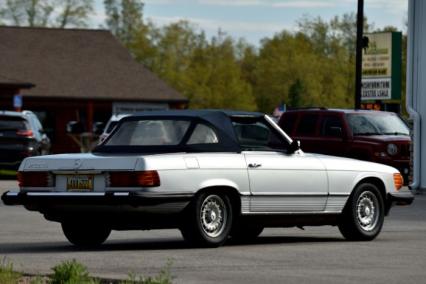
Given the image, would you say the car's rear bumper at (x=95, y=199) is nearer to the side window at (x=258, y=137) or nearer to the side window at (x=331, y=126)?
the side window at (x=258, y=137)

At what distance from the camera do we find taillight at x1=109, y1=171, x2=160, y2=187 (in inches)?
594

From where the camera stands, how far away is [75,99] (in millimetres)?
75125

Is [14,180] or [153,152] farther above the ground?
[153,152]

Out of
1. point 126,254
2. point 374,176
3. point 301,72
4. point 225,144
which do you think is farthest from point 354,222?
point 301,72

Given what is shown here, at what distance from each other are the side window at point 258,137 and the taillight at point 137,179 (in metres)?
1.58

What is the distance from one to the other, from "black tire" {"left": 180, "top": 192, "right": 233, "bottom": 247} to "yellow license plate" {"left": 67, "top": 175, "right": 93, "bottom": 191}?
40.2 inches

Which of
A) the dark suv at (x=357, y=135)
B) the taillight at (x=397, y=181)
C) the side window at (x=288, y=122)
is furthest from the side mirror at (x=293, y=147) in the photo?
the side window at (x=288, y=122)

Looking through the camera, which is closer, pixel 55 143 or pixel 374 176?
pixel 374 176

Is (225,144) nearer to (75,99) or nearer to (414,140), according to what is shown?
(414,140)

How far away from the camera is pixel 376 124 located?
32031 mm

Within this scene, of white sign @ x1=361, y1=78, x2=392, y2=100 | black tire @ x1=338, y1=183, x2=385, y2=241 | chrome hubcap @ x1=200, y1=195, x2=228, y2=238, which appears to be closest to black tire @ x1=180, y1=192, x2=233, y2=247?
chrome hubcap @ x1=200, y1=195, x2=228, y2=238

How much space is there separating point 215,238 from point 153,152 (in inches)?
43.1

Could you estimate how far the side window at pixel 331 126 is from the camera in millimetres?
31688

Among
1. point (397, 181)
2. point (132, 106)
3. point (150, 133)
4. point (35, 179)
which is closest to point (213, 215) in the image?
point (150, 133)
